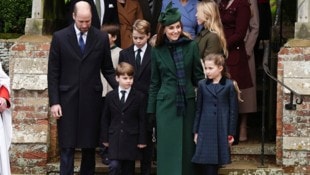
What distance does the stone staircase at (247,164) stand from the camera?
9234mm

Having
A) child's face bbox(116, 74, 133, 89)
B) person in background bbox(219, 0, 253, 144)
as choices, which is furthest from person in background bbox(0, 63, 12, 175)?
person in background bbox(219, 0, 253, 144)

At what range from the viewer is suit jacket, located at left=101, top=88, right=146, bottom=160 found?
328 inches

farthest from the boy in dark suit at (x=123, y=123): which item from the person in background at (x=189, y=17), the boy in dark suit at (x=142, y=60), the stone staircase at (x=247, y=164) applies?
the person in background at (x=189, y=17)

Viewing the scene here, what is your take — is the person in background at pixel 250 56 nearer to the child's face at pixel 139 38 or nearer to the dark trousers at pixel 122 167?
the child's face at pixel 139 38

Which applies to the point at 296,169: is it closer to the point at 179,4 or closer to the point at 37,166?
the point at 179,4

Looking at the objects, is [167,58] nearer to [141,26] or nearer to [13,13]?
[141,26]

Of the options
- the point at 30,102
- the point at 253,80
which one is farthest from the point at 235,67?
the point at 30,102

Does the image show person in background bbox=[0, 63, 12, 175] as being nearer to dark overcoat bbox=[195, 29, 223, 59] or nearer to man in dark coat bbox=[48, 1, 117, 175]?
man in dark coat bbox=[48, 1, 117, 175]

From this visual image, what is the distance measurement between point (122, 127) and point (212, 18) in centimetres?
150

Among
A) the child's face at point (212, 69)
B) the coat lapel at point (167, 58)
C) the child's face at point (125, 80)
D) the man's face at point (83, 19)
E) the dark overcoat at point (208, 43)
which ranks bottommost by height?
the child's face at point (125, 80)

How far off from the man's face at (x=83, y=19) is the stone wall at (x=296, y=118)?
7.82ft

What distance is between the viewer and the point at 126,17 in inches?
387

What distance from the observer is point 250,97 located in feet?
32.2

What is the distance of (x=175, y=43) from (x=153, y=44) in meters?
0.62
